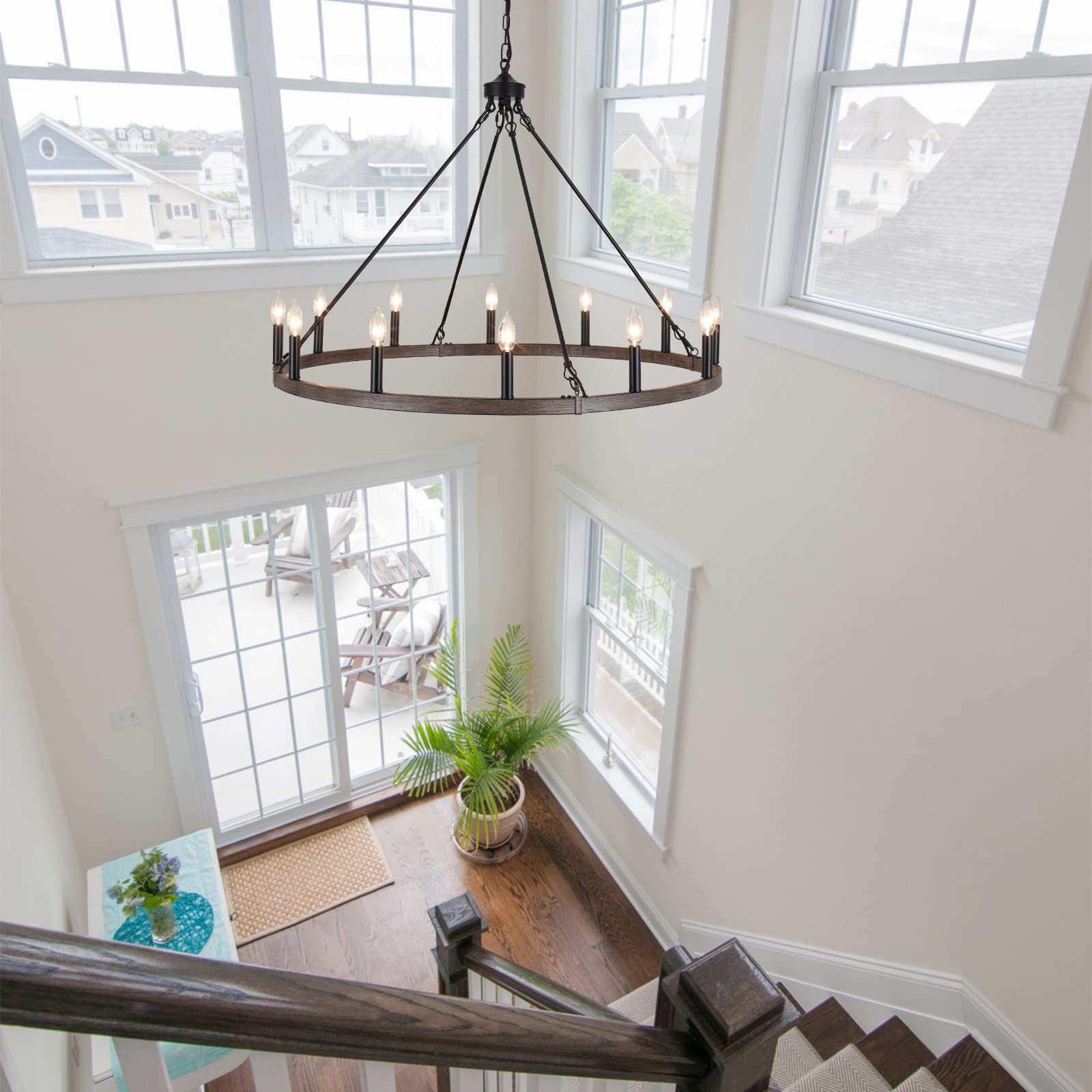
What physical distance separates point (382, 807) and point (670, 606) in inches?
89.4

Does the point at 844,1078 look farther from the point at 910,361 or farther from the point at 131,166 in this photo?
the point at 131,166

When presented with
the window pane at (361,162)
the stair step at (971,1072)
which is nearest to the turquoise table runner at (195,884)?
the stair step at (971,1072)

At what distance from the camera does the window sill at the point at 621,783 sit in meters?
4.23

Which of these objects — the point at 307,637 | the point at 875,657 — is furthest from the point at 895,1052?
the point at 307,637

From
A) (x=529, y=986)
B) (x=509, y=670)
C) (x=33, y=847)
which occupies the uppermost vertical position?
(x=529, y=986)

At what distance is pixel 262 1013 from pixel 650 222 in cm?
347

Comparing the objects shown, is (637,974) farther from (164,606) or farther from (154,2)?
(154,2)

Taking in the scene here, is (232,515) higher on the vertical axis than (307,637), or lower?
higher

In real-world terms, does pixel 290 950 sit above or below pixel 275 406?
below

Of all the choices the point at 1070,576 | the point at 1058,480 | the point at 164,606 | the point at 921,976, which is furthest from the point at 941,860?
the point at 164,606

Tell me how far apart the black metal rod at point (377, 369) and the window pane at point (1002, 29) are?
5.99 ft

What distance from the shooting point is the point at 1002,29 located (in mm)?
2111

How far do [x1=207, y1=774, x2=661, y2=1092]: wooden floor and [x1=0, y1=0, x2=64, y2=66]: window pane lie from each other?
152 inches

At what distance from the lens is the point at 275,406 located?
3.86m
